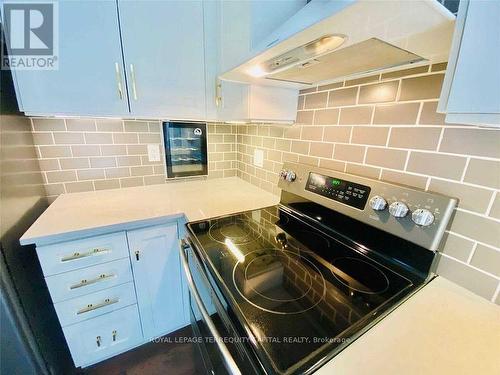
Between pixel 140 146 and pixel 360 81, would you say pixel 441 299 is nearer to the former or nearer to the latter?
pixel 360 81

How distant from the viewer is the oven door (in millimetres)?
458

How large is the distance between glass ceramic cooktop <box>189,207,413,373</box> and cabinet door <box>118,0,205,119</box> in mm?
639

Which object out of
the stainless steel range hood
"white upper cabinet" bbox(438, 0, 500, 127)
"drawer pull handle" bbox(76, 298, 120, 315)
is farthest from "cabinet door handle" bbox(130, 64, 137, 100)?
"white upper cabinet" bbox(438, 0, 500, 127)

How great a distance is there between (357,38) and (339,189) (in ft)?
1.77

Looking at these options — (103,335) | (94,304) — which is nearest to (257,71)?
(94,304)

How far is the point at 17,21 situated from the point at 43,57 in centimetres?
12

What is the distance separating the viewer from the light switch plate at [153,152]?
1.42 meters

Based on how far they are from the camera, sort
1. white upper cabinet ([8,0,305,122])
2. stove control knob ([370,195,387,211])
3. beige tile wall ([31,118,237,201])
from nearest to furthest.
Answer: stove control knob ([370,195,387,211])
white upper cabinet ([8,0,305,122])
beige tile wall ([31,118,237,201])

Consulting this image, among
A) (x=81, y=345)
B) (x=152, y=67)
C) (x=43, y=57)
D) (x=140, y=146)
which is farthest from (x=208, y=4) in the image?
(x=81, y=345)

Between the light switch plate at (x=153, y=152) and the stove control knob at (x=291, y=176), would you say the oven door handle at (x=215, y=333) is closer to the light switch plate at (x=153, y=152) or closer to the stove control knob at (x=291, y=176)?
the stove control knob at (x=291, y=176)

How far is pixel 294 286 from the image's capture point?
61 cm

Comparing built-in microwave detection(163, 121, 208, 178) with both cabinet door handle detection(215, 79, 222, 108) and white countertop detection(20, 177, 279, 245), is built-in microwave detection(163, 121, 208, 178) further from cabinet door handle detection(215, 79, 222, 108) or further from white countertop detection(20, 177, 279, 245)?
cabinet door handle detection(215, 79, 222, 108)

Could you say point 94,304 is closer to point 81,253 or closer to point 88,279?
point 88,279

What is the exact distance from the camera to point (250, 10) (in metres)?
0.71
